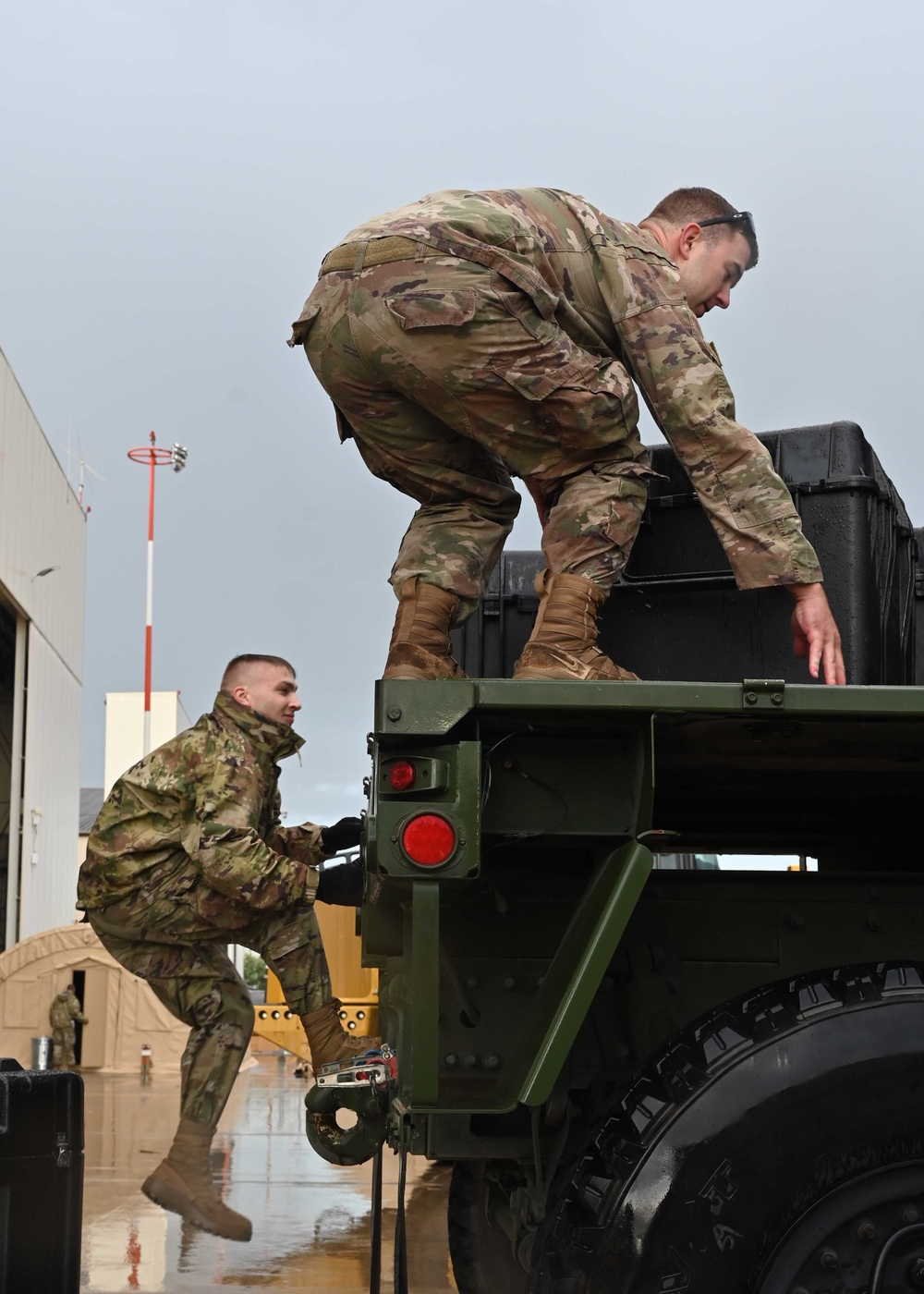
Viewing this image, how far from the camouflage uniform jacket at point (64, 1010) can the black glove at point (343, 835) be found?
36.6 ft

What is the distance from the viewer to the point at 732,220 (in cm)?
364

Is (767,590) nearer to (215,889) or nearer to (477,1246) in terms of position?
(477,1246)

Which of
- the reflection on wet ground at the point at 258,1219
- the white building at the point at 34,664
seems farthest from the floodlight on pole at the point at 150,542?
the reflection on wet ground at the point at 258,1219

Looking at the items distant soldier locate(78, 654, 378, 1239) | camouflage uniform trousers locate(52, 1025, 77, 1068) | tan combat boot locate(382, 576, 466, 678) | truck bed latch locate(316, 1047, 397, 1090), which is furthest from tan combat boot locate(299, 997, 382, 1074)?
camouflage uniform trousers locate(52, 1025, 77, 1068)

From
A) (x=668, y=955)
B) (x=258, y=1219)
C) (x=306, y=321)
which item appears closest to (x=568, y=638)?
(x=668, y=955)

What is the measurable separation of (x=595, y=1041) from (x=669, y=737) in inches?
27.5

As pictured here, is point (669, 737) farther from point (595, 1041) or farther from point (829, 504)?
point (829, 504)

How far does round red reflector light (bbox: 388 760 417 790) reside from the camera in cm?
253

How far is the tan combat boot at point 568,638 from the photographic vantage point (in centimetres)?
305

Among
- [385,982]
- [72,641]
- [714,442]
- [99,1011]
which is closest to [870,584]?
[714,442]

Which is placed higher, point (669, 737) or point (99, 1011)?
point (669, 737)

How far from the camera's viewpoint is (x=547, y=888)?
3.21 metres

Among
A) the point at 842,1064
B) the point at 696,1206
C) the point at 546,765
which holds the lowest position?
the point at 696,1206

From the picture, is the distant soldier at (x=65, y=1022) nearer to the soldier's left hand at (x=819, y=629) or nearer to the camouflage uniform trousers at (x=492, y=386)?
the camouflage uniform trousers at (x=492, y=386)
